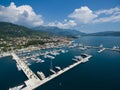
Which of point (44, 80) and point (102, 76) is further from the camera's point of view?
point (102, 76)

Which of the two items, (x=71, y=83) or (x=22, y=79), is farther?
(x=22, y=79)

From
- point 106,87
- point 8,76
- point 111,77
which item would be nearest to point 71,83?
point 106,87

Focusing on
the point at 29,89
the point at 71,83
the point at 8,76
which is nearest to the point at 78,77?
the point at 71,83

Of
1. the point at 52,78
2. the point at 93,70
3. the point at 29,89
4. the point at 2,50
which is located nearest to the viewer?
the point at 29,89

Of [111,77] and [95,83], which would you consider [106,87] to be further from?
[111,77]

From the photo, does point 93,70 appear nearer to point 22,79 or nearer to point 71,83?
point 71,83

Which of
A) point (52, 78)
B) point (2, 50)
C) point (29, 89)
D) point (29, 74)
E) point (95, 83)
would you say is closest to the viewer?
point (29, 89)

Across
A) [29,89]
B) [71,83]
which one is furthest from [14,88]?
[71,83]

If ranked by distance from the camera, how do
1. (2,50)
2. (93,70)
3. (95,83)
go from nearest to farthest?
(95,83) → (93,70) → (2,50)

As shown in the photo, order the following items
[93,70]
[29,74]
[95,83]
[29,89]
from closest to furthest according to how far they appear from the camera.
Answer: [29,89] < [95,83] < [29,74] < [93,70]
